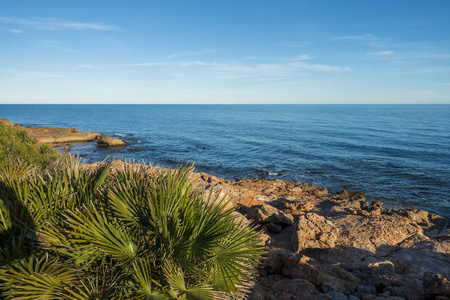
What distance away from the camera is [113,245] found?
373cm

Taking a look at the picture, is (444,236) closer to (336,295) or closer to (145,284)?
(336,295)

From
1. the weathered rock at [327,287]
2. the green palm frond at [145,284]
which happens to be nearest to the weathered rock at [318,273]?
the weathered rock at [327,287]

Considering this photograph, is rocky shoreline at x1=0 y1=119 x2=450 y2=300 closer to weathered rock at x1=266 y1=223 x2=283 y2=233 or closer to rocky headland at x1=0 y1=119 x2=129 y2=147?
weathered rock at x1=266 y1=223 x2=283 y2=233

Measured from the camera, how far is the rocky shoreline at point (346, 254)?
5957mm

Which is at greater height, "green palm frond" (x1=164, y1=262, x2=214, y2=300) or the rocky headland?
"green palm frond" (x1=164, y1=262, x2=214, y2=300)

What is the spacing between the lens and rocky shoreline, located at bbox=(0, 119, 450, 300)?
5965 mm

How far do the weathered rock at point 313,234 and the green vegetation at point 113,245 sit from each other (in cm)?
455

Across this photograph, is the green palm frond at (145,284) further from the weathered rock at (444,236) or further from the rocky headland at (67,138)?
the rocky headland at (67,138)

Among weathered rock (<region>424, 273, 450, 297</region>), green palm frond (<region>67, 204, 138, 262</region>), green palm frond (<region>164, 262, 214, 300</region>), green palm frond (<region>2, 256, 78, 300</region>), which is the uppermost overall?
green palm frond (<region>67, 204, 138, 262</region>)

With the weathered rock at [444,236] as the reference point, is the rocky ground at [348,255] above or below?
above

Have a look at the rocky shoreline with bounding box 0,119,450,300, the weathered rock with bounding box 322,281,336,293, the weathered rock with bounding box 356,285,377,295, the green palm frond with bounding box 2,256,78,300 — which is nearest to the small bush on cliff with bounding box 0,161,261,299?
the green palm frond with bounding box 2,256,78,300

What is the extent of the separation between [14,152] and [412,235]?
49.8 ft

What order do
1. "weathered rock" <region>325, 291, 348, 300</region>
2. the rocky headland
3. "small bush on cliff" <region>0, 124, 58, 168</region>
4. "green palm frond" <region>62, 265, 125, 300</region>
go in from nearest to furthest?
"green palm frond" <region>62, 265, 125, 300</region>, "weathered rock" <region>325, 291, 348, 300</region>, "small bush on cliff" <region>0, 124, 58, 168</region>, the rocky headland

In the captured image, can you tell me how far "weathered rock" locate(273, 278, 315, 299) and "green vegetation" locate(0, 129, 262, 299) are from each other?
85.8 inches
